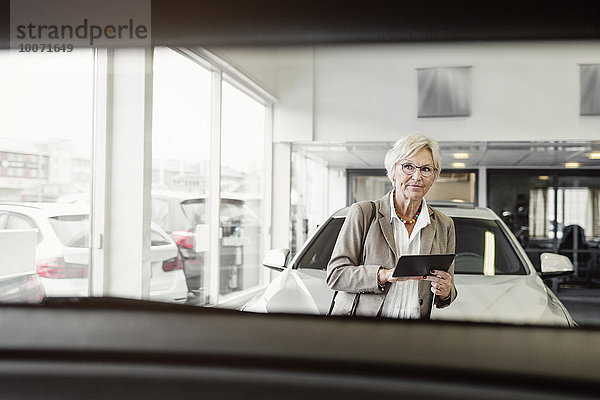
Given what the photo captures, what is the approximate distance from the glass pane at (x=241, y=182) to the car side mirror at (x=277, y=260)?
1.05m

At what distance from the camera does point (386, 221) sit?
2.59ft

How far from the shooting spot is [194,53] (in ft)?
1.53

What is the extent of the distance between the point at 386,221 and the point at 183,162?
7.43 ft

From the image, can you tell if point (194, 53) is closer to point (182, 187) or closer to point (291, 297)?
point (291, 297)

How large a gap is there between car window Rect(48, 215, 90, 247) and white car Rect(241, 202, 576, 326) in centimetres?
53

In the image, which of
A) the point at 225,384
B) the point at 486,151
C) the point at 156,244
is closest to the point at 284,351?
the point at 225,384

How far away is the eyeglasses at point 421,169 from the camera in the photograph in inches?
31.7

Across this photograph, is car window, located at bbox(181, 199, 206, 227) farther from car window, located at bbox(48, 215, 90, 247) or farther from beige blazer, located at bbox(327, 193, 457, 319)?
beige blazer, located at bbox(327, 193, 457, 319)

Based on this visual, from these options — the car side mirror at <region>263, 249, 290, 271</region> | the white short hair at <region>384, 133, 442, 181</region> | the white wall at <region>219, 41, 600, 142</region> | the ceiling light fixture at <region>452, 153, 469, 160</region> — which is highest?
the white wall at <region>219, 41, 600, 142</region>

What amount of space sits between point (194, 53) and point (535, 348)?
362mm

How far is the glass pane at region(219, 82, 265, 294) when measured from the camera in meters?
3.21

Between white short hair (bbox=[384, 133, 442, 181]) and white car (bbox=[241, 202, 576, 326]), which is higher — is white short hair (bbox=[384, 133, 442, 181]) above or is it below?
above

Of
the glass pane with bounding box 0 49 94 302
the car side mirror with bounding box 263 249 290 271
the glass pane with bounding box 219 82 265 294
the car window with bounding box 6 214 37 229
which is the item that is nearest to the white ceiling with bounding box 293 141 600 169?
the glass pane with bounding box 219 82 265 294

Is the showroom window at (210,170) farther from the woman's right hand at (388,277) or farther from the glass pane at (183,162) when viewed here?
the woman's right hand at (388,277)
